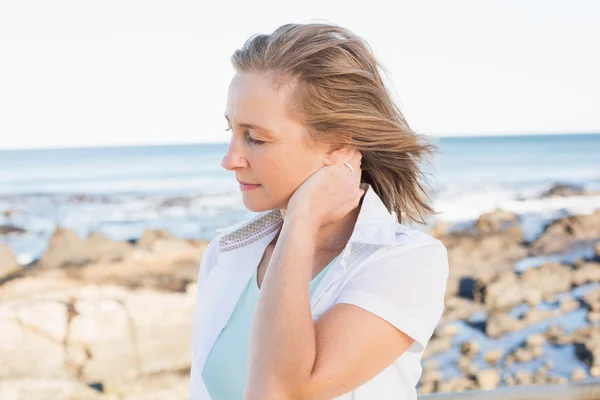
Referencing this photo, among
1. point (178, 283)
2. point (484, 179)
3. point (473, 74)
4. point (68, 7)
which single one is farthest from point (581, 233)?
point (68, 7)

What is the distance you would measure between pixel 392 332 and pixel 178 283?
724cm

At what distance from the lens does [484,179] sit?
17.4 metres

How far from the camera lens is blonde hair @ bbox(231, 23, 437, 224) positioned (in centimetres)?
136

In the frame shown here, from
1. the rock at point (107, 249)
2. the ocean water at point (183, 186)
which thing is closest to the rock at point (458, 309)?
the ocean water at point (183, 186)

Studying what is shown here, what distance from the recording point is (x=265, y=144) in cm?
135

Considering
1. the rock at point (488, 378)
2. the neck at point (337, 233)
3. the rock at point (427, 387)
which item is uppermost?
the neck at point (337, 233)

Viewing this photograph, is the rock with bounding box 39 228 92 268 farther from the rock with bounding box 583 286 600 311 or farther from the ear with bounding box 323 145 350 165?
the ear with bounding box 323 145 350 165

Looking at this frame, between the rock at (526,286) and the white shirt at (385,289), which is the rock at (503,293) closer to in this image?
the rock at (526,286)

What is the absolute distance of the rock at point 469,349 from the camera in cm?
625

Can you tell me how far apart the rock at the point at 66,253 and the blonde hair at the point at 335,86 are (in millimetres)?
8506

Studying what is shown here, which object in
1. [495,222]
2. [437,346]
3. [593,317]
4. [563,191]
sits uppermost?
[437,346]

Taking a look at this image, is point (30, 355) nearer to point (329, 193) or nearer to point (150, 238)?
point (150, 238)

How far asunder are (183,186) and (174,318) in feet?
33.9

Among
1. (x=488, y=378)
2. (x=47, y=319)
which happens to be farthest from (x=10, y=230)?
(x=488, y=378)
